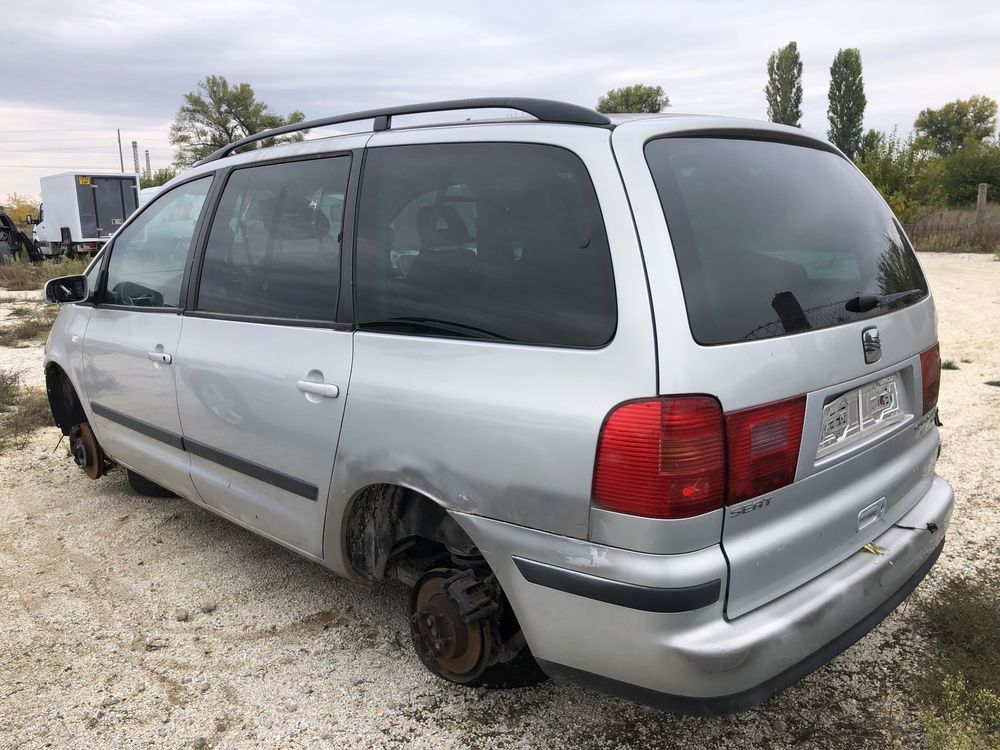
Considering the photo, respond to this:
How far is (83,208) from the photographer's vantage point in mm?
23969

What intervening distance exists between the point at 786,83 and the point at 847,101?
4.10m

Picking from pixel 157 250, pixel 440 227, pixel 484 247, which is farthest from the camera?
pixel 157 250

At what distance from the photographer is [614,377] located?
1.86m

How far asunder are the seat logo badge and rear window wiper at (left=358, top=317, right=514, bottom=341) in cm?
102

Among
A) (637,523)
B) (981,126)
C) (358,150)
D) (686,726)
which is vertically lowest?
(686,726)

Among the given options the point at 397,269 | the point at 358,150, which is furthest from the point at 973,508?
the point at 358,150

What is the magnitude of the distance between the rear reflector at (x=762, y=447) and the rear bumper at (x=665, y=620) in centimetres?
19

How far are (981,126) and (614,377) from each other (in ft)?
278

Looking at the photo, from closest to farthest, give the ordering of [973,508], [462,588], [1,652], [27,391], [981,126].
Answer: [462,588] → [1,652] → [973,508] → [27,391] → [981,126]

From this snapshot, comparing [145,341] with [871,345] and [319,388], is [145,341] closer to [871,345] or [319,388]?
[319,388]

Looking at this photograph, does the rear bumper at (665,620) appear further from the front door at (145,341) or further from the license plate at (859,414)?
the front door at (145,341)

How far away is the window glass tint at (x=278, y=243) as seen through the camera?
8.95 ft

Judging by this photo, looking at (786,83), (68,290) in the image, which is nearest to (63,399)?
(68,290)

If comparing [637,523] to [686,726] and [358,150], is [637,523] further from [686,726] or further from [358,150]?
[358,150]
